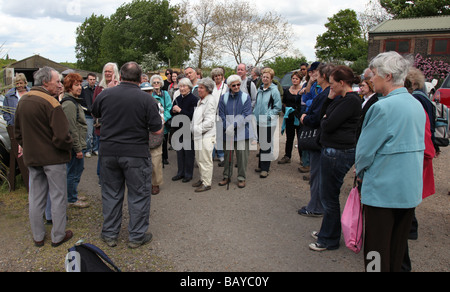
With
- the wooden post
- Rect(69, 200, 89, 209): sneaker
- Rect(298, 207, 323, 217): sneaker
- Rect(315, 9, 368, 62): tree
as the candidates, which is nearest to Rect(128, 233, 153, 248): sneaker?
Rect(69, 200, 89, 209): sneaker

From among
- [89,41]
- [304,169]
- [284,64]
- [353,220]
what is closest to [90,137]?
[304,169]

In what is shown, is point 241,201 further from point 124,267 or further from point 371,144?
point 371,144

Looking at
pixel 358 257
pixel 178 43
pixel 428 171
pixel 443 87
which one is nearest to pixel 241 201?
pixel 358 257

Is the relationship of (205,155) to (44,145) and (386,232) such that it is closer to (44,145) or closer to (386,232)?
(44,145)

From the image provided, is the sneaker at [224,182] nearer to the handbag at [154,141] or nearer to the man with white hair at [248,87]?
the handbag at [154,141]

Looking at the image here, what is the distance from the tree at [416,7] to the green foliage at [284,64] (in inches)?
756

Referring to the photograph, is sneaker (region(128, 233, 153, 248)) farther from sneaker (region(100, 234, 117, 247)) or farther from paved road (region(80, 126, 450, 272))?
sneaker (region(100, 234, 117, 247))

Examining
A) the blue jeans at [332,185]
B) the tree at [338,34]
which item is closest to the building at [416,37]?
the tree at [338,34]

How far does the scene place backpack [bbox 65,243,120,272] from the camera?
2.82 meters

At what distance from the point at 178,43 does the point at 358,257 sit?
4201cm

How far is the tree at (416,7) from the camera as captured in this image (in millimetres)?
40875

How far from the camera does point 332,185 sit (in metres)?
3.69

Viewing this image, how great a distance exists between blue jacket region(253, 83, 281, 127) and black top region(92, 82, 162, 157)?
341 cm

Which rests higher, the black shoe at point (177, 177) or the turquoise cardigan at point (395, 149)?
the turquoise cardigan at point (395, 149)
